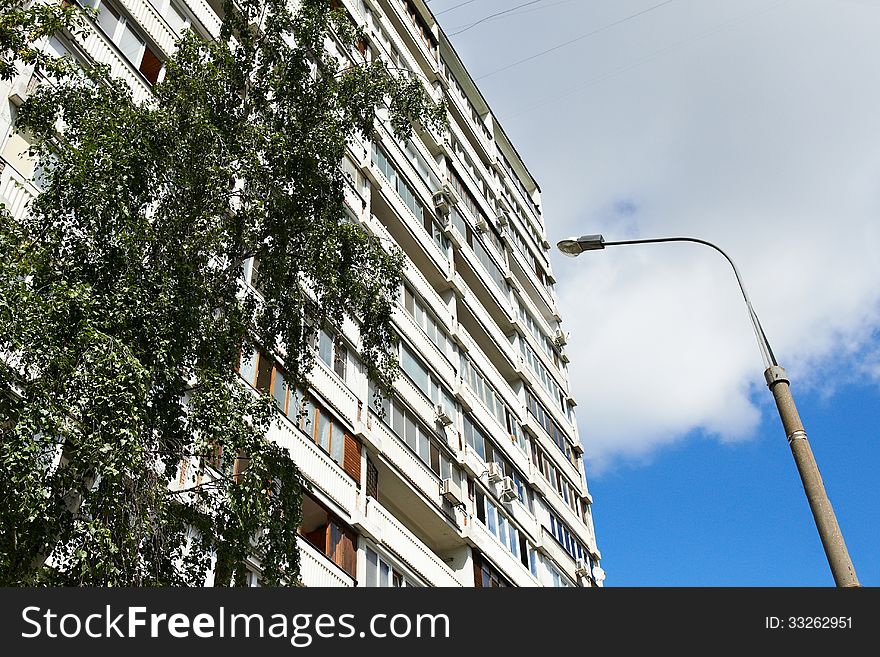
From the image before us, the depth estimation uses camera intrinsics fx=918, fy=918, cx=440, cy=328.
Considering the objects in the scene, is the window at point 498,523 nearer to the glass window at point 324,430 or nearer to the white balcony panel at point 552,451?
the white balcony panel at point 552,451

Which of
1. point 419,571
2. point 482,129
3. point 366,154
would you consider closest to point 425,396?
point 419,571

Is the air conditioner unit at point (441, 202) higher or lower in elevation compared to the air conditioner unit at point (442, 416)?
higher

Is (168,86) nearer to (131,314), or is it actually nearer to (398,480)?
(131,314)

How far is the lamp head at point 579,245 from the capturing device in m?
12.8

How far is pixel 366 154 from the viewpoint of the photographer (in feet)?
85.8

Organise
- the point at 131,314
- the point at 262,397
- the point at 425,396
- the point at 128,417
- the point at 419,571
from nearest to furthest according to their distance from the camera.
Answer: the point at 128,417
the point at 131,314
the point at 262,397
the point at 419,571
the point at 425,396

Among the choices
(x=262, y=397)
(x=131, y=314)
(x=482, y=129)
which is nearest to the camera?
(x=131, y=314)

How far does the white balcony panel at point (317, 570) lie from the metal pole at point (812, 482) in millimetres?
9429

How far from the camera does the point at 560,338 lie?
37594 millimetres

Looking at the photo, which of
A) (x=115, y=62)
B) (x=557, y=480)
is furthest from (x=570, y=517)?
(x=115, y=62)

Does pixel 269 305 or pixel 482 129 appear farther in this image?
pixel 482 129

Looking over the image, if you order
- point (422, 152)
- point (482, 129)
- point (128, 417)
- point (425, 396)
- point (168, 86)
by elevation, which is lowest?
point (128, 417)

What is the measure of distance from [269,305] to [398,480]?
10406 millimetres

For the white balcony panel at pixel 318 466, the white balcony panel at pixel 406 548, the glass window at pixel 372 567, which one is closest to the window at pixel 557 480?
the white balcony panel at pixel 406 548
